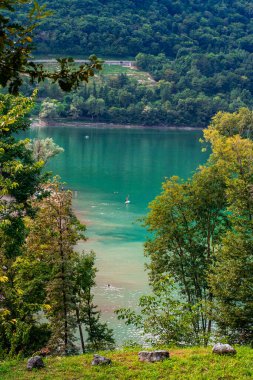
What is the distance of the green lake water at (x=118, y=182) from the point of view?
36.1 meters

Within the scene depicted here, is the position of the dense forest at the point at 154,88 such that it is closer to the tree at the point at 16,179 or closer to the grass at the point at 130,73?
the grass at the point at 130,73

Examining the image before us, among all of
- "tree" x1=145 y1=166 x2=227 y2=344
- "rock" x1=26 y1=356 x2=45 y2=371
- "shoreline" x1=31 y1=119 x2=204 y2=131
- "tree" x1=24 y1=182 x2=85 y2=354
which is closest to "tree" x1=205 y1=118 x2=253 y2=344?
"tree" x1=145 y1=166 x2=227 y2=344

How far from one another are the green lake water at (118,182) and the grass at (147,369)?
46.2ft

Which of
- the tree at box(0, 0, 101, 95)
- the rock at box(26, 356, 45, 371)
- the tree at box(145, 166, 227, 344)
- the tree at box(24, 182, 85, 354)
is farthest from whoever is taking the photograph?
the tree at box(145, 166, 227, 344)

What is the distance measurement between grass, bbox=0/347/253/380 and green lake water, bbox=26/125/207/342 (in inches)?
554

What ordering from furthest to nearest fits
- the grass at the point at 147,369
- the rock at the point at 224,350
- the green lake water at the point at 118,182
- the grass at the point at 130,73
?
the grass at the point at 130,73 → the green lake water at the point at 118,182 → the rock at the point at 224,350 → the grass at the point at 147,369

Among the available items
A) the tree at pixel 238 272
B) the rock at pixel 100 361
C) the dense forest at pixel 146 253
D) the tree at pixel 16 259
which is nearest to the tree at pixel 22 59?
the dense forest at pixel 146 253

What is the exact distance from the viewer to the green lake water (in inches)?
1421

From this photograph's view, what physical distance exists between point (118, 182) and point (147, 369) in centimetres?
6457

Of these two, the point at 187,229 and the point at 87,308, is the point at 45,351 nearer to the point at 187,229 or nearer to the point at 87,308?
the point at 87,308

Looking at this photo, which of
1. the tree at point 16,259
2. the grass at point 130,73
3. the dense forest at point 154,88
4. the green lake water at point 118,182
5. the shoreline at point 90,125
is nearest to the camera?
the tree at point 16,259

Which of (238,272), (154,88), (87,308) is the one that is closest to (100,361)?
(238,272)

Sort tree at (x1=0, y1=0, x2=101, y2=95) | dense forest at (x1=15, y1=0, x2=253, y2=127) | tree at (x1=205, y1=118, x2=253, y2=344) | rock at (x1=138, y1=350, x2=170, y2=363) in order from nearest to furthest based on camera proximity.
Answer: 1. tree at (x1=0, y1=0, x2=101, y2=95)
2. rock at (x1=138, y1=350, x2=170, y2=363)
3. tree at (x1=205, y1=118, x2=253, y2=344)
4. dense forest at (x1=15, y1=0, x2=253, y2=127)

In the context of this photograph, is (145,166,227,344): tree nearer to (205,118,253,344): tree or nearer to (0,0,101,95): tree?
(205,118,253,344): tree
